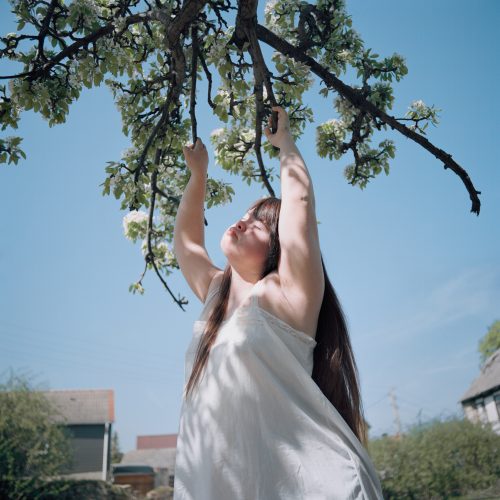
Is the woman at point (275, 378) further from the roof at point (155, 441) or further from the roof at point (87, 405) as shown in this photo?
the roof at point (155, 441)

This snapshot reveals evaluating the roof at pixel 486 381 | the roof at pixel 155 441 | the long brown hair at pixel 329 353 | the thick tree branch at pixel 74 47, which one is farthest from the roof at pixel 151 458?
the long brown hair at pixel 329 353

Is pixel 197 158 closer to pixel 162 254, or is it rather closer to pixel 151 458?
pixel 162 254

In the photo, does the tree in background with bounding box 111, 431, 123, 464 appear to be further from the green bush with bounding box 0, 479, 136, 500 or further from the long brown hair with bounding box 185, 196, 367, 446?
the long brown hair with bounding box 185, 196, 367, 446

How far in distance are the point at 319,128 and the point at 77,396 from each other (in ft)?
101

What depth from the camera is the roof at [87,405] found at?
29.0m

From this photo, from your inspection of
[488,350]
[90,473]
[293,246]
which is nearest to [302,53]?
[293,246]

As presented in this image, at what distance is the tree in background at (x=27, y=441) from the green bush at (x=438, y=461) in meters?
11.3

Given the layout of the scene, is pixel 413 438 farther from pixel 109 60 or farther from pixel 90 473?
pixel 109 60

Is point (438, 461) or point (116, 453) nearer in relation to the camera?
point (438, 461)

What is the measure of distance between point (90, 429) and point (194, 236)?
96.1 ft

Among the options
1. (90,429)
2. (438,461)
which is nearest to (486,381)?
(438,461)

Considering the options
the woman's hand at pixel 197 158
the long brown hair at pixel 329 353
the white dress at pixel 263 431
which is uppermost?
the woman's hand at pixel 197 158

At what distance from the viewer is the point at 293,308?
1726 mm

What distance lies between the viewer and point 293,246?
1705mm
